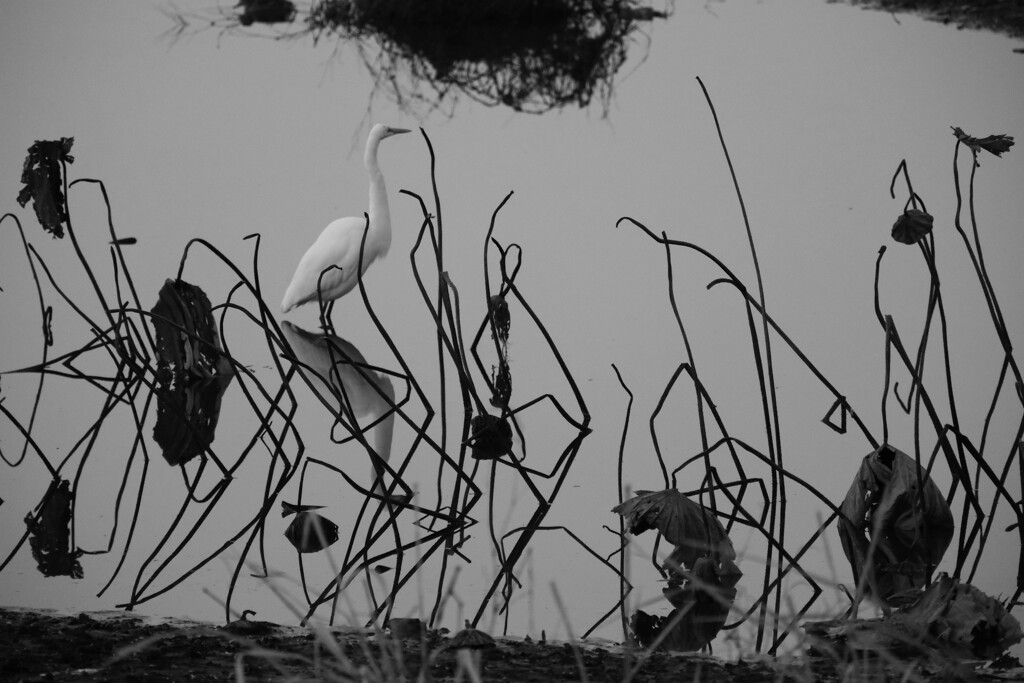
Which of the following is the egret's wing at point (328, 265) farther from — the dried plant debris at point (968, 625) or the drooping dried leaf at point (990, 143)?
the dried plant debris at point (968, 625)

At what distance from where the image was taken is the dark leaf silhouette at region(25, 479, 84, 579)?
1.70 meters

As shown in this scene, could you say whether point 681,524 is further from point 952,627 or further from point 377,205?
point 377,205

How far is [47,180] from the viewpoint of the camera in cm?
160

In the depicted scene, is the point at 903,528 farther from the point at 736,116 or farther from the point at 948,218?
the point at 736,116

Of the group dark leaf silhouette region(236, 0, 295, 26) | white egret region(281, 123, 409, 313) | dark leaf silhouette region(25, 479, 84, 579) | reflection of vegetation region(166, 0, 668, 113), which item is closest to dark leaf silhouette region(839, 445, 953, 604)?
dark leaf silhouette region(25, 479, 84, 579)

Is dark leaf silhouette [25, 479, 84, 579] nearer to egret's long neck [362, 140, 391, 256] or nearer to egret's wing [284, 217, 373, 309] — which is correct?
egret's wing [284, 217, 373, 309]

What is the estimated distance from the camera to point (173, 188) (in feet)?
13.7

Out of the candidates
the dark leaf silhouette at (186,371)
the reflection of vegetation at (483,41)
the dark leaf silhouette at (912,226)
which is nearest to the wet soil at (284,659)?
the dark leaf silhouette at (186,371)

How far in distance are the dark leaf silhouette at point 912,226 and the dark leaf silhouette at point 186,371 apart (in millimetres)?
880

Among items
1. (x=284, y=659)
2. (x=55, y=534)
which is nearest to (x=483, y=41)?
(x=55, y=534)

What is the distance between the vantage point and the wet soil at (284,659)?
3.90 ft

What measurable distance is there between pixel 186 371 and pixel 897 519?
120 centimetres

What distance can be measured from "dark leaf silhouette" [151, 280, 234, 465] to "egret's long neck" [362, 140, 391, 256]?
4.21 feet

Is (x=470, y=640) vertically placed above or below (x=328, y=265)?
below
